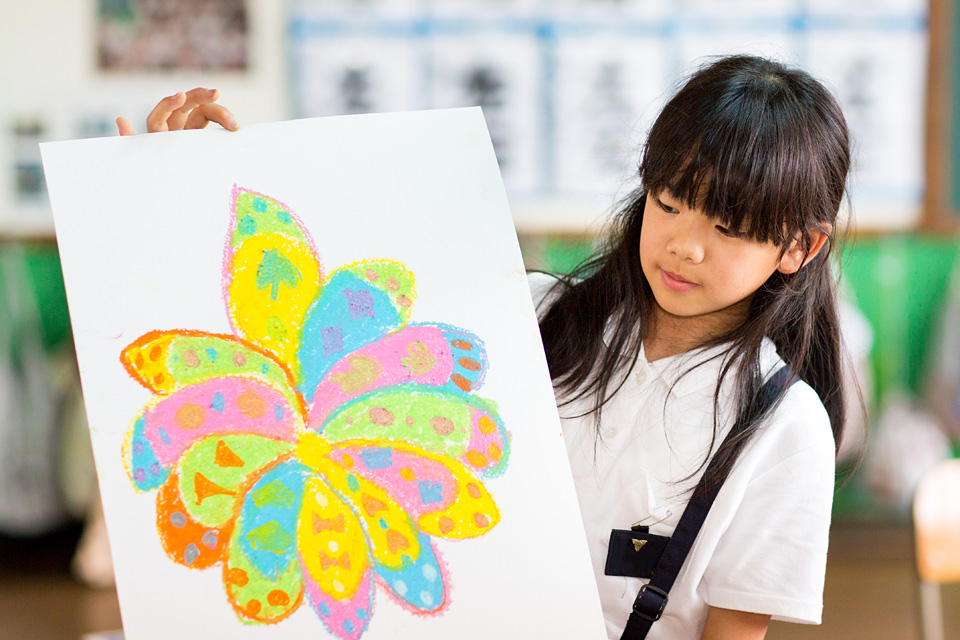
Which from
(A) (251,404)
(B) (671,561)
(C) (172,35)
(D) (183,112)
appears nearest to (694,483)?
(B) (671,561)

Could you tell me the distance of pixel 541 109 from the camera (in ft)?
7.36

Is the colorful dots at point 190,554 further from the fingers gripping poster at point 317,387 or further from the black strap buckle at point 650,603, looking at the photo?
the black strap buckle at point 650,603

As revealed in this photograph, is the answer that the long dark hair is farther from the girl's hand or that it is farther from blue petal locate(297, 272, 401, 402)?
the girl's hand

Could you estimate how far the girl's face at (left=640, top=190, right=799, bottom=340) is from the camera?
0.68m

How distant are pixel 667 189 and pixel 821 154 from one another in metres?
0.13

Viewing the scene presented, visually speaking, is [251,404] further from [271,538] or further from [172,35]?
[172,35]

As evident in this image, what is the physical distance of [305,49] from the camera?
7.18 ft

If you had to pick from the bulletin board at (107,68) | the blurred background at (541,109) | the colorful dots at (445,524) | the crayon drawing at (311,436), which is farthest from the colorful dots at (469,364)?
the bulletin board at (107,68)

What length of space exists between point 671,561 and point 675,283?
0.23 metres

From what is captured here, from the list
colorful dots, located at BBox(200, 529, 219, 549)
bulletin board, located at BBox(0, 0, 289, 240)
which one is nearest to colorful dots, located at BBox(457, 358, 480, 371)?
colorful dots, located at BBox(200, 529, 219, 549)

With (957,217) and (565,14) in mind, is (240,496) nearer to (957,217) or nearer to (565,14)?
(565,14)

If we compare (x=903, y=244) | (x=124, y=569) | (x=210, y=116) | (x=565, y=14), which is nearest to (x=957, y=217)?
(x=903, y=244)

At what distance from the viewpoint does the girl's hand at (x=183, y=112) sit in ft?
2.36

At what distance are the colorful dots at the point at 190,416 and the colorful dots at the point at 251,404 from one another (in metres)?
0.03
